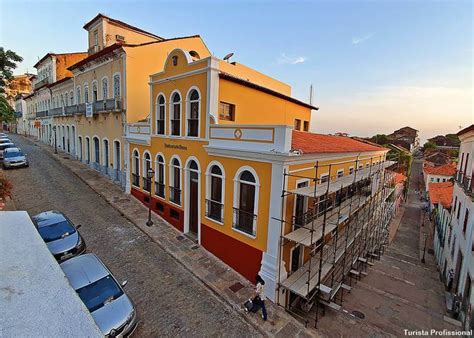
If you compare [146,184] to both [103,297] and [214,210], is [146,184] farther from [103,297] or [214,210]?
[103,297]

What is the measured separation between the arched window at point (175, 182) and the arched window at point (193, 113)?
1865mm

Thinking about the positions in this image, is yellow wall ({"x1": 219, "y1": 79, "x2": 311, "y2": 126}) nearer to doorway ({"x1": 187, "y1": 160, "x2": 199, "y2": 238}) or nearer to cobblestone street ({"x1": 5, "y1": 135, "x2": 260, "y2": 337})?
doorway ({"x1": 187, "y1": 160, "x2": 199, "y2": 238})

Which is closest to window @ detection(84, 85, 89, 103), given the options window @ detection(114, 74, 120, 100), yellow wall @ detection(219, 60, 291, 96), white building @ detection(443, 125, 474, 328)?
window @ detection(114, 74, 120, 100)

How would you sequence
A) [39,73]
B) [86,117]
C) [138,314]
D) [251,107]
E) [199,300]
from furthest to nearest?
[39,73], [86,117], [251,107], [199,300], [138,314]

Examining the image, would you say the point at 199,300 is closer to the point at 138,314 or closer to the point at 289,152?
the point at 138,314

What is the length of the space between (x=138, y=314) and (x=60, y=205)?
32.3 ft

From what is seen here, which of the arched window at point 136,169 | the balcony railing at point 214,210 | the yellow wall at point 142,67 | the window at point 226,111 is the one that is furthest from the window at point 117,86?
the balcony railing at point 214,210

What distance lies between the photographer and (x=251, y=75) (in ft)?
54.0

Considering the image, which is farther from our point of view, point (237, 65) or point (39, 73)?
point (39, 73)

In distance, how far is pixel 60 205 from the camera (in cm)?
1380

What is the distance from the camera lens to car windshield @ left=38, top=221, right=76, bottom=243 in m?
8.79

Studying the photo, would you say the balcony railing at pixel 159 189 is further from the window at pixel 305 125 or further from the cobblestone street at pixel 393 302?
the window at pixel 305 125

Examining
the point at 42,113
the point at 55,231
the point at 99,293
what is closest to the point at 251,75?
the point at 55,231

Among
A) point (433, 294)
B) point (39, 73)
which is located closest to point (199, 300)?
point (433, 294)
